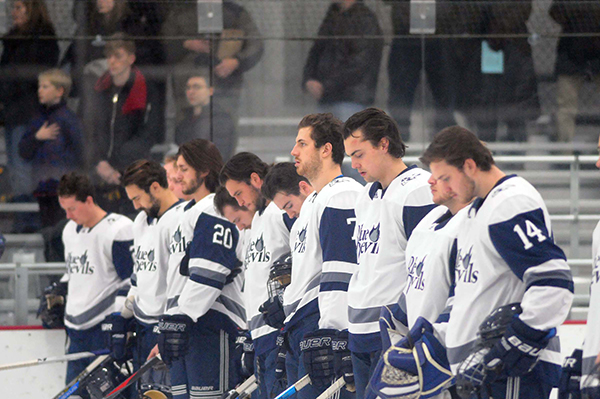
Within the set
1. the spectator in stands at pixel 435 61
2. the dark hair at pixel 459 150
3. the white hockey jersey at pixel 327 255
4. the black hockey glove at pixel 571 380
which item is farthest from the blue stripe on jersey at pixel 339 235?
the spectator in stands at pixel 435 61

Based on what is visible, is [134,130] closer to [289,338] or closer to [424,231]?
[289,338]

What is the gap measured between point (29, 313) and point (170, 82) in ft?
5.44

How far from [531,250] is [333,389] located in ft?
3.49

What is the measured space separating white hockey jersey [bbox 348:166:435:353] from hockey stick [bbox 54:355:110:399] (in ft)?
7.38

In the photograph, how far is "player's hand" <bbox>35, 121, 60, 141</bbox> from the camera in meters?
5.78

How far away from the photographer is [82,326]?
16.3 feet

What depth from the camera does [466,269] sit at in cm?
231

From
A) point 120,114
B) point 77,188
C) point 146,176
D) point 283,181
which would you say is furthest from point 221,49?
point 283,181

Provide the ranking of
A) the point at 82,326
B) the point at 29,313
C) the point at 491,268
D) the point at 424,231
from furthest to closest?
the point at 29,313 < the point at 82,326 < the point at 424,231 < the point at 491,268

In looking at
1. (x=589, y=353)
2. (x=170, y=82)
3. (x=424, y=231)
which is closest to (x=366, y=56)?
(x=170, y=82)

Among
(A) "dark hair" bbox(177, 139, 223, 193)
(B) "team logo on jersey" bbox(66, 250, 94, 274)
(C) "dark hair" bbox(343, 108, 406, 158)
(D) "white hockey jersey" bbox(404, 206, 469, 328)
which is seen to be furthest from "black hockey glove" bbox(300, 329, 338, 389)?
(B) "team logo on jersey" bbox(66, 250, 94, 274)

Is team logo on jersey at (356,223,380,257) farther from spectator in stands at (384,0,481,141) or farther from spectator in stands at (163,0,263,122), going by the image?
spectator in stands at (163,0,263,122)

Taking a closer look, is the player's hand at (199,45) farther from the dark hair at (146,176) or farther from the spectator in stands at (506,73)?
the spectator in stands at (506,73)

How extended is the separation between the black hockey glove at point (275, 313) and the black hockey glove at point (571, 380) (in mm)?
1310
